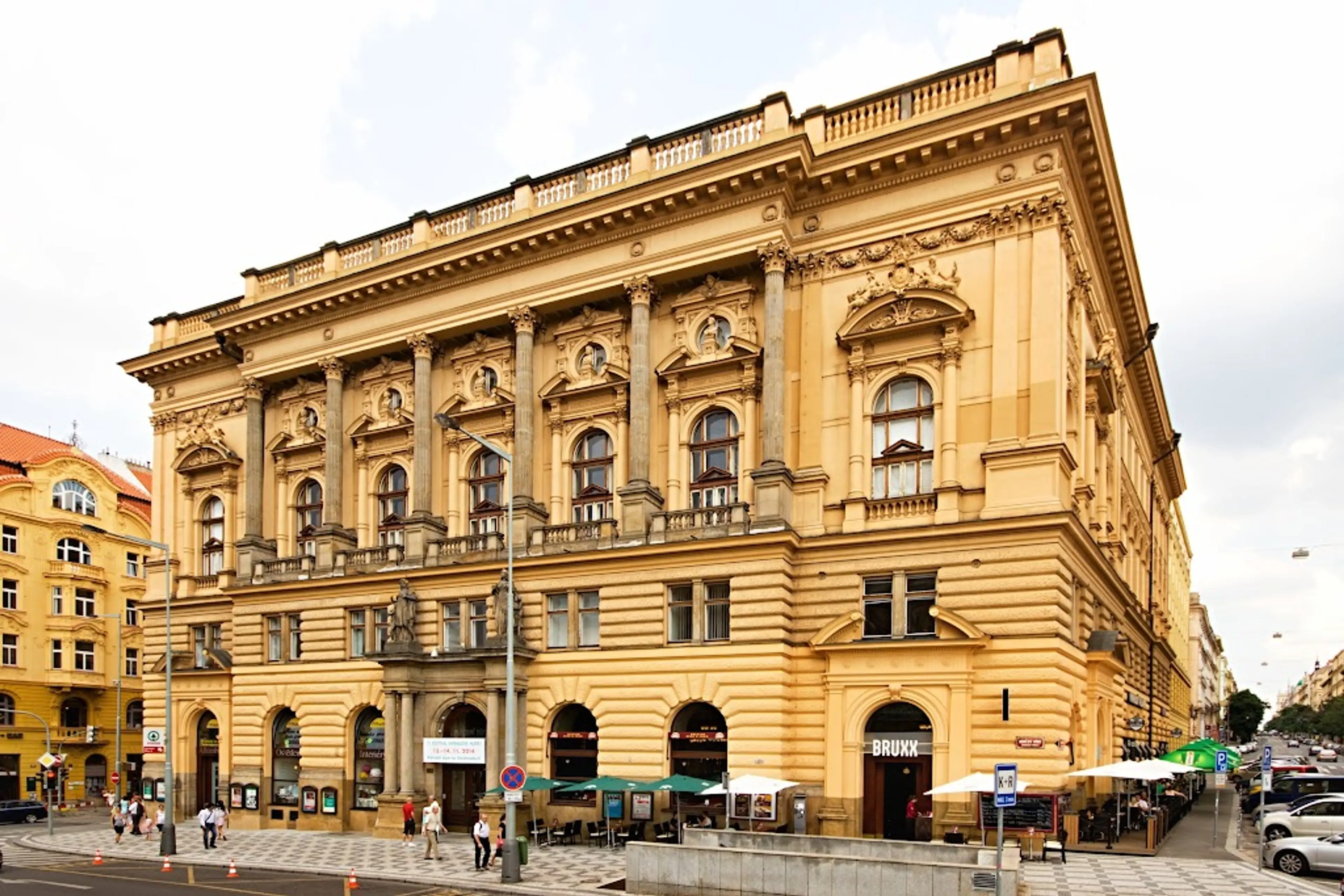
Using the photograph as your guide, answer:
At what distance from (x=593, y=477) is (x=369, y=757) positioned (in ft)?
46.9

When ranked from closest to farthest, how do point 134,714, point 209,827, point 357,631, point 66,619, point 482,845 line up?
1. point 482,845
2. point 209,827
3. point 357,631
4. point 66,619
5. point 134,714

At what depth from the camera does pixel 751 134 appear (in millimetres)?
36062

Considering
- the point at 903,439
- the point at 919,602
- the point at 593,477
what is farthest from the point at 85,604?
the point at 919,602

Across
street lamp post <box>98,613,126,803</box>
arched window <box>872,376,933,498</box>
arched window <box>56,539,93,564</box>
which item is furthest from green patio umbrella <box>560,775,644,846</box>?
arched window <box>56,539,93,564</box>

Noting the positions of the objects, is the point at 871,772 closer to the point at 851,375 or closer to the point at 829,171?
the point at 851,375

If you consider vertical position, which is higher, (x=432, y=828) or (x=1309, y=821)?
(x=1309, y=821)

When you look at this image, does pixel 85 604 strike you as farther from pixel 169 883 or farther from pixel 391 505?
pixel 169 883

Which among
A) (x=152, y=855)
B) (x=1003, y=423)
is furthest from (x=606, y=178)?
(x=152, y=855)

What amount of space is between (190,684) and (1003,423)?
37.7m

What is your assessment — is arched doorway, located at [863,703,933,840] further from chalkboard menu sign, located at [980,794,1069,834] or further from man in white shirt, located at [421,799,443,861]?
man in white shirt, located at [421,799,443,861]

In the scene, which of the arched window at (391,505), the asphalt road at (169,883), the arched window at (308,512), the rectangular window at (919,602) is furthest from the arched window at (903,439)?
the arched window at (308,512)

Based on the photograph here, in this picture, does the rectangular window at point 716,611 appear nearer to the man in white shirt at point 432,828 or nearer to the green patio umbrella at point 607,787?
the green patio umbrella at point 607,787

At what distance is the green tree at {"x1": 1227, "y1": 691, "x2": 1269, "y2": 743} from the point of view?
548ft

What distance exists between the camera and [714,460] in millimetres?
36562
